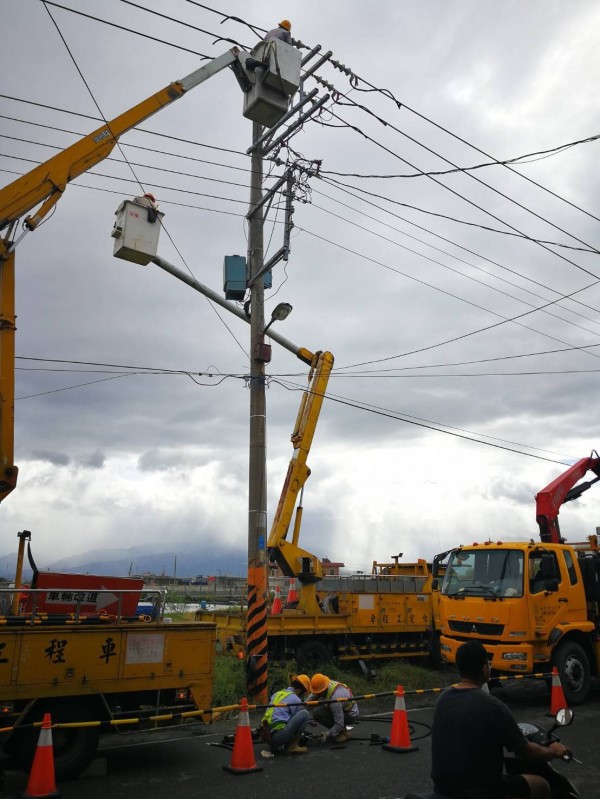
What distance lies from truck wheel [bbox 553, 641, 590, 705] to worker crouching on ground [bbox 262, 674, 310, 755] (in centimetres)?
522

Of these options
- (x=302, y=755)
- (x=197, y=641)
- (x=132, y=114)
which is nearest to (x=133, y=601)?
(x=197, y=641)

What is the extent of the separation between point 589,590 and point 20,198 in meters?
11.9

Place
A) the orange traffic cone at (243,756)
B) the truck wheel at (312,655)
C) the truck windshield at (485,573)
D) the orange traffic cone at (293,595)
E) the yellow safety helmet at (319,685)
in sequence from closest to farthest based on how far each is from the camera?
the orange traffic cone at (243,756) → the yellow safety helmet at (319,685) → the truck windshield at (485,573) → the truck wheel at (312,655) → the orange traffic cone at (293,595)

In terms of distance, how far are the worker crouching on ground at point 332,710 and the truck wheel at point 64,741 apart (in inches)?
118

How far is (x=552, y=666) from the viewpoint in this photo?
35.8ft

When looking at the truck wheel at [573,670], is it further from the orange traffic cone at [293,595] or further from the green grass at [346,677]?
the orange traffic cone at [293,595]

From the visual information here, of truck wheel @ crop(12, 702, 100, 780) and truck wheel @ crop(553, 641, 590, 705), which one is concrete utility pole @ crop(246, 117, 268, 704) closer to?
truck wheel @ crop(12, 702, 100, 780)

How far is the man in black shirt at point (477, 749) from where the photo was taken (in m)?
3.62

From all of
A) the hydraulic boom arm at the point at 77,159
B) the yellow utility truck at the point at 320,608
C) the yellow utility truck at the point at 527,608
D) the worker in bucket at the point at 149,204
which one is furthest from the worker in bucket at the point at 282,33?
the yellow utility truck at the point at 527,608

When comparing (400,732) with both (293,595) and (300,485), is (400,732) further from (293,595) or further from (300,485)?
(293,595)

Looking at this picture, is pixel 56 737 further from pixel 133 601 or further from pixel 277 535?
pixel 277 535

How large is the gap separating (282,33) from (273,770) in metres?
11.2

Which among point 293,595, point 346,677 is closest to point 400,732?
point 346,677

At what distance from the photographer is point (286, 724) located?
26.6 ft
